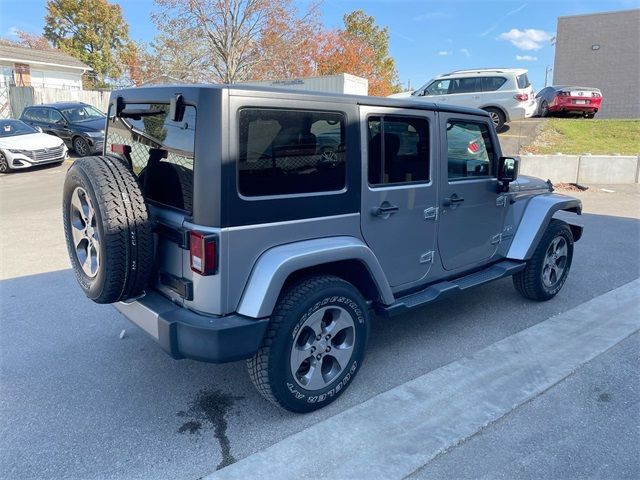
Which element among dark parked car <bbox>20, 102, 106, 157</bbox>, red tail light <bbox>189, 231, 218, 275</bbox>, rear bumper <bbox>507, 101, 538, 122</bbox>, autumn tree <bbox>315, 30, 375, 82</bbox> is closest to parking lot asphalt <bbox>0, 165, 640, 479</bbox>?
red tail light <bbox>189, 231, 218, 275</bbox>

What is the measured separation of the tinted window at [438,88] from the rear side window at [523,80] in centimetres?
198

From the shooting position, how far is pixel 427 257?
361cm

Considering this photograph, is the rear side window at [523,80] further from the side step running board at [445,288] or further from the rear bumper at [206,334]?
the rear bumper at [206,334]

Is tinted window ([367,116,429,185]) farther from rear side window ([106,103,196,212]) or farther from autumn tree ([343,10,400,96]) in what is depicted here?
autumn tree ([343,10,400,96])

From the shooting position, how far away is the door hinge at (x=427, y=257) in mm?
3572

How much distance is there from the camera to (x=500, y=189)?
4.14 metres

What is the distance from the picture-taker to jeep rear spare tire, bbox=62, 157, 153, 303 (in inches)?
99.3

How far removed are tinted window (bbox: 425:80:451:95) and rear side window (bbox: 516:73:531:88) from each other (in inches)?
77.8

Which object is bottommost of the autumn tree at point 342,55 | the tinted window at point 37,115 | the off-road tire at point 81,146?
the off-road tire at point 81,146

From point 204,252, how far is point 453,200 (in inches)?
82.6

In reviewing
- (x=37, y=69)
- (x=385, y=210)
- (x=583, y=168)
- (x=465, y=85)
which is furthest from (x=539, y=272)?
(x=37, y=69)

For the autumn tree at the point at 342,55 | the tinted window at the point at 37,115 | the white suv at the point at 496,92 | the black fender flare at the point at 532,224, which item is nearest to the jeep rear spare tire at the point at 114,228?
the black fender flare at the point at 532,224

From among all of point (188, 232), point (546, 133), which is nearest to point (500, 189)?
point (188, 232)

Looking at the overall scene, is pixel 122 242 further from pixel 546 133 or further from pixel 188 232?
pixel 546 133
